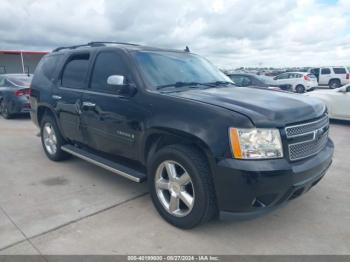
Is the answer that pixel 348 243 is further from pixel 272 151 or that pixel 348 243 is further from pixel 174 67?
pixel 174 67

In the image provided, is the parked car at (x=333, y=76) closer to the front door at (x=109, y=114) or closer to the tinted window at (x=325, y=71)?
the tinted window at (x=325, y=71)

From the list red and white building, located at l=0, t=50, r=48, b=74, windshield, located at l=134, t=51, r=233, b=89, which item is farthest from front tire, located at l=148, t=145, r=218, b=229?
red and white building, located at l=0, t=50, r=48, b=74

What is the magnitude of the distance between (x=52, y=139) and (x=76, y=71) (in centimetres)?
145

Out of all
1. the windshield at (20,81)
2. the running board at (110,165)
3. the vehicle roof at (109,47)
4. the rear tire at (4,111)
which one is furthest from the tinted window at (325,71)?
the running board at (110,165)

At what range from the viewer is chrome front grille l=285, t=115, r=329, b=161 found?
301 cm

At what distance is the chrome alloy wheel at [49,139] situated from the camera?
18.4 feet

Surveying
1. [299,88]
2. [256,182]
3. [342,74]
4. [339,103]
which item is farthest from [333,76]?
[256,182]

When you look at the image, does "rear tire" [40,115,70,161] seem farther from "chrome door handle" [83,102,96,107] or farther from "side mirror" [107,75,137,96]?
"side mirror" [107,75,137,96]

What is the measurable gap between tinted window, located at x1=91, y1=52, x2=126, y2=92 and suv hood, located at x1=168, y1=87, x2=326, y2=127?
994mm

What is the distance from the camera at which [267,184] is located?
281 cm

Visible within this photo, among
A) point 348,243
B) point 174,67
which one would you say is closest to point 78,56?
point 174,67

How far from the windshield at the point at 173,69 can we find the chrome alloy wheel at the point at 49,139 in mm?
2435

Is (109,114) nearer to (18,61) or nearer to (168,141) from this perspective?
(168,141)

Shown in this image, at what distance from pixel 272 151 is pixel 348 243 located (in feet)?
4.04
